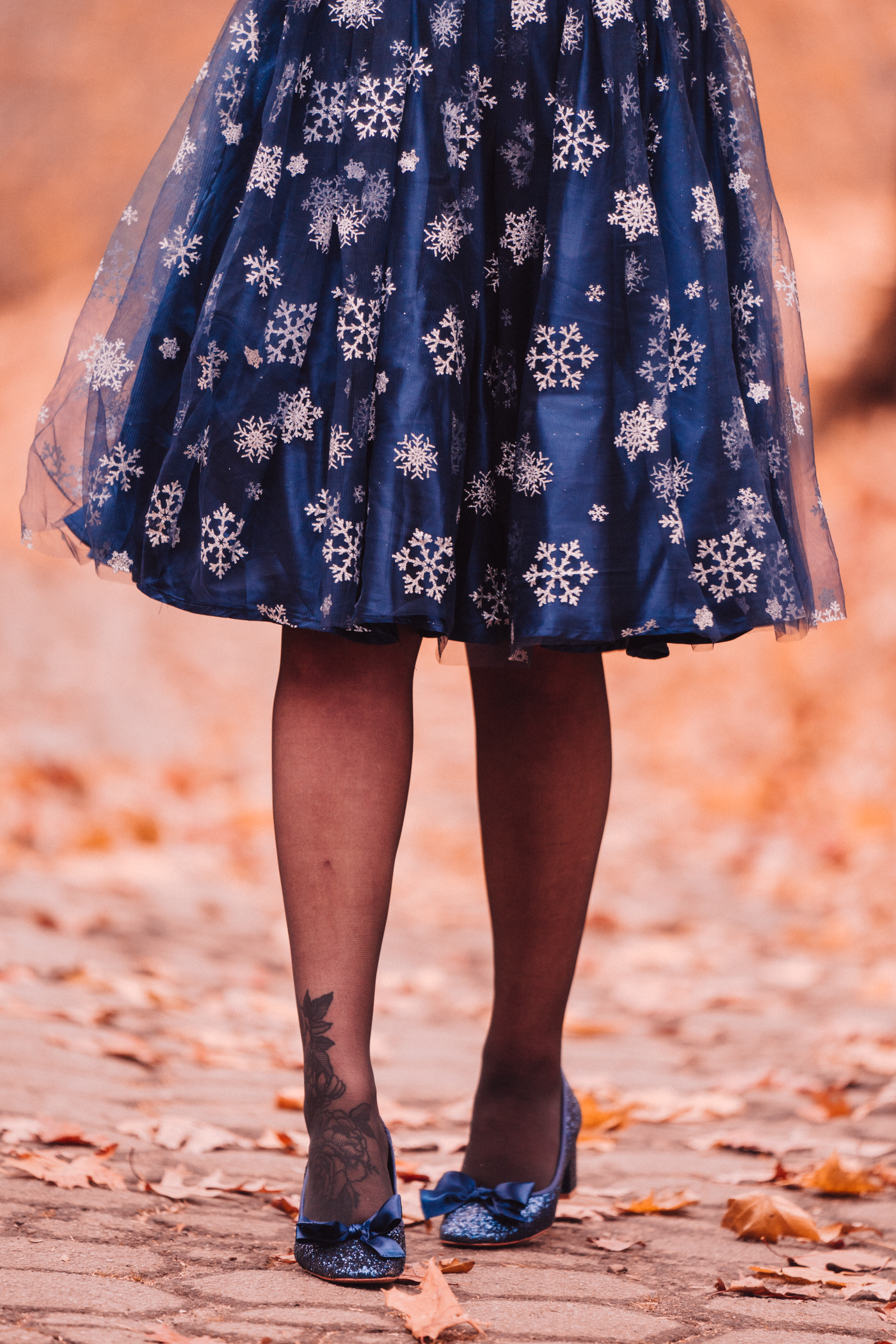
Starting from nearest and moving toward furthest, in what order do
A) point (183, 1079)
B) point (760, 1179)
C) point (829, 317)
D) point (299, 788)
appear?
point (299, 788), point (760, 1179), point (183, 1079), point (829, 317)

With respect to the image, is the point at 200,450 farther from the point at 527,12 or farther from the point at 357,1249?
the point at 357,1249

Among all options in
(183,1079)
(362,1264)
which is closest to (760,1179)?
(362,1264)

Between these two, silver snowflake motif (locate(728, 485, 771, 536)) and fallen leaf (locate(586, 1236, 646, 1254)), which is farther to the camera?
fallen leaf (locate(586, 1236, 646, 1254))

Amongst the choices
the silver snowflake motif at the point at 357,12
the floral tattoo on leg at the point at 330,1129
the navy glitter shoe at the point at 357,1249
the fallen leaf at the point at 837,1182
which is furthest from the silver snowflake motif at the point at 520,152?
the fallen leaf at the point at 837,1182

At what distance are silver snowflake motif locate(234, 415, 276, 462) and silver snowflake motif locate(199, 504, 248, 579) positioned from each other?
0.05m

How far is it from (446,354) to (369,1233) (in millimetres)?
683

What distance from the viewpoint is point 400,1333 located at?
78cm

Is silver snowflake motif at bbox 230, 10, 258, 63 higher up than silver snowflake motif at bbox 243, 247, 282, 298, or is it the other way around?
silver snowflake motif at bbox 230, 10, 258, 63

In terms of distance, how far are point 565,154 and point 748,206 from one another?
224 millimetres

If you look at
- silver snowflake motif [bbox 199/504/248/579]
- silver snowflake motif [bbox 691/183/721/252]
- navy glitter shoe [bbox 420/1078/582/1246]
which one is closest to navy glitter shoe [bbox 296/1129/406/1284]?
navy glitter shoe [bbox 420/1078/582/1246]

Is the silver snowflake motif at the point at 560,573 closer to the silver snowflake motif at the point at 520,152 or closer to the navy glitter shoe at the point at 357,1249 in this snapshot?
the silver snowflake motif at the point at 520,152

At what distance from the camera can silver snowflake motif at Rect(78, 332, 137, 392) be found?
101 cm

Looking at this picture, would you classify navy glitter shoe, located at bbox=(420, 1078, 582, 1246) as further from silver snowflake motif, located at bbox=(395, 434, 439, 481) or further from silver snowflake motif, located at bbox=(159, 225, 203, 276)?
silver snowflake motif, located at bbox=(159, 225, 203, 276)

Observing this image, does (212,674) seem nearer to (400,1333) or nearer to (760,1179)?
(760,1179)
